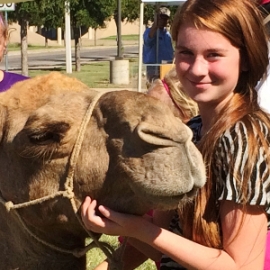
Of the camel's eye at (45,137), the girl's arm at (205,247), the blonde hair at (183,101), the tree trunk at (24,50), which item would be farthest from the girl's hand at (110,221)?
the tree trunk at (24,50)

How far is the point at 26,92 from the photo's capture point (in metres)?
2.68

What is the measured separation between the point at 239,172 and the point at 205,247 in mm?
335

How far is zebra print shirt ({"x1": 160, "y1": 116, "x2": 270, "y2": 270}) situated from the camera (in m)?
2.38

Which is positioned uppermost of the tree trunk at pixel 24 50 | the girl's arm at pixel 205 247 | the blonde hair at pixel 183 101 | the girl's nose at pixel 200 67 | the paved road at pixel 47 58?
the girl's nose at pixel 200 67

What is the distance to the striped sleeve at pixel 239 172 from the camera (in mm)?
2383

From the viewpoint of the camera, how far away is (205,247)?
2.50 meters

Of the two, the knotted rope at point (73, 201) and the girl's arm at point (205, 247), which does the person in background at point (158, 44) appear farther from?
the girl's arm at point (205, 247)

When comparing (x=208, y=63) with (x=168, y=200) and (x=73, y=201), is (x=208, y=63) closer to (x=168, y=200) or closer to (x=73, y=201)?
(x=168, y=200)

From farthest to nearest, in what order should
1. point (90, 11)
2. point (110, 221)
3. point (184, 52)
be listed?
point (90, 11), point (184, 52), point (110, 221)

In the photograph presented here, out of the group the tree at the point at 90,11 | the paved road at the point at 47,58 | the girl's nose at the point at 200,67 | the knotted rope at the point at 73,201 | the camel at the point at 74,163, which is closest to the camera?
the camel at the point at 74,163

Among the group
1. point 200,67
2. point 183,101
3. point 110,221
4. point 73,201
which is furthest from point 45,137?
point 183,101

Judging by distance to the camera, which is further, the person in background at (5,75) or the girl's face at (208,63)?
the person in background at (5,75)

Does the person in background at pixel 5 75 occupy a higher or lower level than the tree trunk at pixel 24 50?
higher

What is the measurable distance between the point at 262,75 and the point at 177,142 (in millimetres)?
695
